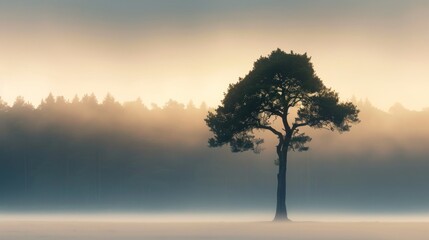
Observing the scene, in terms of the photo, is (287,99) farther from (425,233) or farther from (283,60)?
(425,233)

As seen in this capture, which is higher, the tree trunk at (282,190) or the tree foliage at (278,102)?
the tree foliage at (278,102)

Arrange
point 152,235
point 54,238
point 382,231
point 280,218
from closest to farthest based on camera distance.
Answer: point 54,238
point 152,235
point 382,231
point 280,218

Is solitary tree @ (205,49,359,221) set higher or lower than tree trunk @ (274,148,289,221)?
higher

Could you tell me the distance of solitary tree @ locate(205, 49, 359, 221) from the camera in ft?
235

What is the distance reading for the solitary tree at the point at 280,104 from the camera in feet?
235

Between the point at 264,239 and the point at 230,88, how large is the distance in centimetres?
3420

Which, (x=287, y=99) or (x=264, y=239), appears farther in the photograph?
(x=287, y=99)

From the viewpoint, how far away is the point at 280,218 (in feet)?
233

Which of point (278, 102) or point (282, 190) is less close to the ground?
point (278, 102)

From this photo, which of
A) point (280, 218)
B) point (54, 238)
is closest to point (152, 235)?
point (54, 238)

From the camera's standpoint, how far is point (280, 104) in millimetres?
71562

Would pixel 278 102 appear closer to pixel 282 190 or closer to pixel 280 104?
pixel 280 104

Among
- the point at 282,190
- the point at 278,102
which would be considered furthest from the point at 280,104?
the point at 282,190

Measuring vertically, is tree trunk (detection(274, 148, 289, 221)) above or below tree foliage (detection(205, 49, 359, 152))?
below
